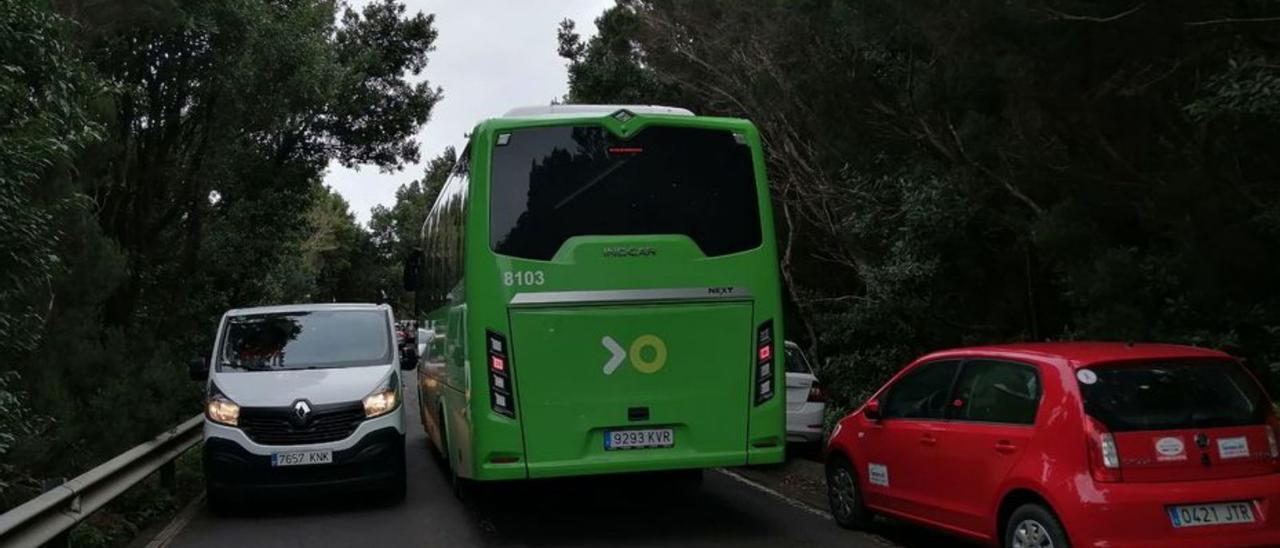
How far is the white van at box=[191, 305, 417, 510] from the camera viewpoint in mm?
9750

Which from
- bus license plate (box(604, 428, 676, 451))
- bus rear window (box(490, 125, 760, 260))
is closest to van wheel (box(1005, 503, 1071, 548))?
bus license plate (box(604, 428, 676, 451))

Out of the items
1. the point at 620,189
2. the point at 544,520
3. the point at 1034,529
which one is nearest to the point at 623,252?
the point at 620,189

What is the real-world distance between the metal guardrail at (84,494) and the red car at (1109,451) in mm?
5922

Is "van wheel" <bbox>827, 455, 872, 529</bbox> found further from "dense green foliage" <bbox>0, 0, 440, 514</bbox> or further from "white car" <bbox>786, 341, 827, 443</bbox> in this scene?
"dense green foliage" <bbox>0, 0, 440, 514</bbox>

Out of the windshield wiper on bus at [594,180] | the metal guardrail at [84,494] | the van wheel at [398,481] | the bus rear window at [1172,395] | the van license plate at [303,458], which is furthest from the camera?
the van wheel at [398,481]

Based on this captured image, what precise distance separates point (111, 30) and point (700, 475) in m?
9.58

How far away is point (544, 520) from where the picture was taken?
371 inches

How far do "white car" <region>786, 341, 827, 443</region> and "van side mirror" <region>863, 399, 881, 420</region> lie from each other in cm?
386

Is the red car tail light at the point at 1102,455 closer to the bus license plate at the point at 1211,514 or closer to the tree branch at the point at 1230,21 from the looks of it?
the bus license plate at the point at 1211,514

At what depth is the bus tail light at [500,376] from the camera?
7984 millimetres

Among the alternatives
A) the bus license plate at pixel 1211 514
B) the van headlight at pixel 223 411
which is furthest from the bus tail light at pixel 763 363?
the van headlight at pixel 223 411

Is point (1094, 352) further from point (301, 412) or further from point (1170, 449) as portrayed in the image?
point (301, 412)

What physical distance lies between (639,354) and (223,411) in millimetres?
4256

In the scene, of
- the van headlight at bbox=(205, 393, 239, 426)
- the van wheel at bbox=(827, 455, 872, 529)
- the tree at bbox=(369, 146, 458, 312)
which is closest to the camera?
the van wheel at bbox=(827, 455, 872, 529)
